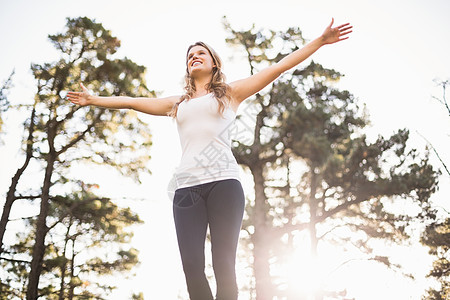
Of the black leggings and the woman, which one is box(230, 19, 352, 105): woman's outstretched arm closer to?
the woman

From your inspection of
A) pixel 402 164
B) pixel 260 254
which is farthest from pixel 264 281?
pixel 402 164

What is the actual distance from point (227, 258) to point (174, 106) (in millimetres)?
876

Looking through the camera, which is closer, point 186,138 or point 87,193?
point 186,138

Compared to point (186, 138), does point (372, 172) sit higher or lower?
higher

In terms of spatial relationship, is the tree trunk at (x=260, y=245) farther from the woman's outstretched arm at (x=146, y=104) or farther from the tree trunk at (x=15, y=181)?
the woman's outstretched arm at (x=146, y=104)

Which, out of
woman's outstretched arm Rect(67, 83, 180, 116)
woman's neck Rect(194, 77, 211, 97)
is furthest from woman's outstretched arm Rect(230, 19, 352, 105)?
woman's outstretched arm Rect(67, 83, 180, 116)

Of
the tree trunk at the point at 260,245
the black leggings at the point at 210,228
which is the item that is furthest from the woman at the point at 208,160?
the tree trunk at the point at 260,245

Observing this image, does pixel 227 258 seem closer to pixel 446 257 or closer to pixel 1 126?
pixel 1 126

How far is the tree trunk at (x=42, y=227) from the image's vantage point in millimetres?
8805

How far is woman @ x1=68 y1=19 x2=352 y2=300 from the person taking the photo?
5.72 ft

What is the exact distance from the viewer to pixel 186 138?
78.4 inches

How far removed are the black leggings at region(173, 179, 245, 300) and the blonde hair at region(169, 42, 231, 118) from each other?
432mm

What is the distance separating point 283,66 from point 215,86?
0.39 m

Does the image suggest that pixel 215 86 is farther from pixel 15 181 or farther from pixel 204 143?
pixel 15 181
